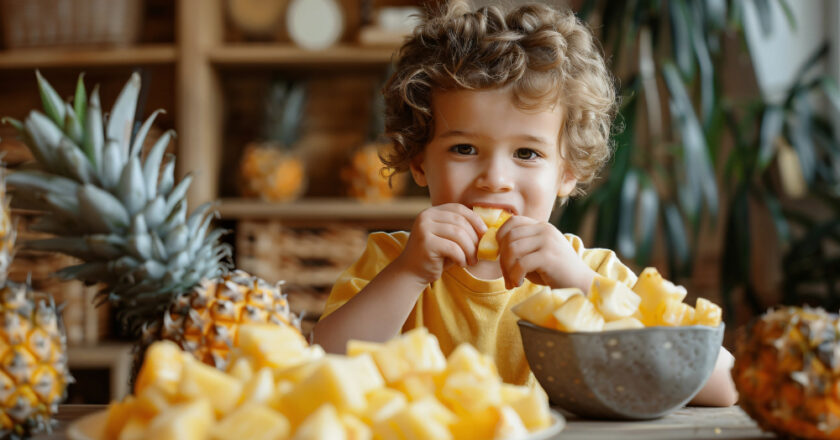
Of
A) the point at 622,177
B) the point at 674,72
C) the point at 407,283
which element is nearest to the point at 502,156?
the point at 407,283

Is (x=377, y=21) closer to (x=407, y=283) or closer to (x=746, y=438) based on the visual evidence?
(x=407, y=283)

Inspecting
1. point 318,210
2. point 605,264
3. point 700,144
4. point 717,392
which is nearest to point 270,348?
point 717,392

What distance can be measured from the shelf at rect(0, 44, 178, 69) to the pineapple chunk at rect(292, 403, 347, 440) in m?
2.40

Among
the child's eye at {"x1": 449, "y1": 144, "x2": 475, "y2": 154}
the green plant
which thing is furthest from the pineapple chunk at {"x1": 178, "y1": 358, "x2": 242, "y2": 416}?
the green plant

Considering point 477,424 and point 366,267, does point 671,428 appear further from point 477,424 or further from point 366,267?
point 366,267

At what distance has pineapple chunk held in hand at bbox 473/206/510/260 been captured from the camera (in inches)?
42.1

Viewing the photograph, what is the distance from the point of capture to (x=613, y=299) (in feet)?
2.51

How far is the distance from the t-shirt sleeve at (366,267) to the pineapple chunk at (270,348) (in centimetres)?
63

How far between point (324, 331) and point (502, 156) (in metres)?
0.43

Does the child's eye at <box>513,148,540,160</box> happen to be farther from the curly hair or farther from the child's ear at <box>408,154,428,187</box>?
the child's ear at <box>408,154,428,187</box>

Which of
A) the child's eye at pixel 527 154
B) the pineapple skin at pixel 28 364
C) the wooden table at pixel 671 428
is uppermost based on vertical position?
the child's eye at pixel 527 154

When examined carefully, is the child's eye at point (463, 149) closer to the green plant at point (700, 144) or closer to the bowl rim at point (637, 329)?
the bowl rim at point (637, 329)

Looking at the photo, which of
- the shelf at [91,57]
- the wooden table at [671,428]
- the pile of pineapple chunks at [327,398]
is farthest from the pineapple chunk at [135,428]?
the shelf at [91,57]

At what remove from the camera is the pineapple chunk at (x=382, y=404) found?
1.85 ft
